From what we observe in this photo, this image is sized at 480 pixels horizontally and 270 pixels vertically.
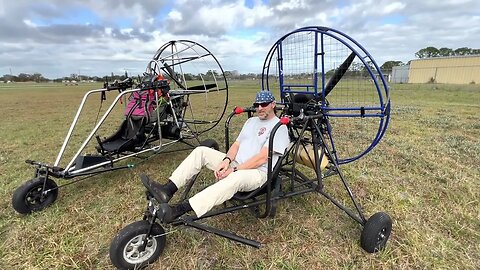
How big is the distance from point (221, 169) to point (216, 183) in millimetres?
434

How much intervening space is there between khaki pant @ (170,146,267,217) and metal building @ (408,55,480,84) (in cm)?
4361

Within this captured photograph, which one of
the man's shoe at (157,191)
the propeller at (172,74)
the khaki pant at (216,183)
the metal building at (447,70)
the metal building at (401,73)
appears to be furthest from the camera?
the metal building at (401,73)

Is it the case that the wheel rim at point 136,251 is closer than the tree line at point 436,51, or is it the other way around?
the wheel rim at point 136,251

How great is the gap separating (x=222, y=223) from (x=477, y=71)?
4401cm

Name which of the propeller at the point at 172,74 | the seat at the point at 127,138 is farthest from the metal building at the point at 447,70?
the seat at the point at 127,138

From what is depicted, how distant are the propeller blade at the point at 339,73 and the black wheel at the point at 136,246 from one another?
2.37 meters

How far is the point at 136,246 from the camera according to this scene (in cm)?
269

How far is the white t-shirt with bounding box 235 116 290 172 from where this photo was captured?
318 cm

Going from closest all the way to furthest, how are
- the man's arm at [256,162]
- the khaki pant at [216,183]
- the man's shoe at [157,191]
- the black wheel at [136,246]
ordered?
the black wheel at [136,246], the khaki pant at [216,183], the man's shoe at [157,191], the man's arm at [256,162]

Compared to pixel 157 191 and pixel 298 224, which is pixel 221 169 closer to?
pixel 157 191

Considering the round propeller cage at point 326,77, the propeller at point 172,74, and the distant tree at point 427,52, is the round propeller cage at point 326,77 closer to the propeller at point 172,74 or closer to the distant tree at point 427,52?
the propeller at point 172,74

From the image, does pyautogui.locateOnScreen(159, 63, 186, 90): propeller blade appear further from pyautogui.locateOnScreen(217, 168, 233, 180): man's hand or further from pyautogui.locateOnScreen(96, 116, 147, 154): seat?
pyautogui.locateOnScreen(217, 168, 233, 180): man's hand

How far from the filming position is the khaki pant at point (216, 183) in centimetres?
272

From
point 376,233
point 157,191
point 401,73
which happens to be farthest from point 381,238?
point 401,73
